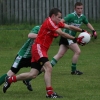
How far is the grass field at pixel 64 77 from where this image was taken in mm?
11117

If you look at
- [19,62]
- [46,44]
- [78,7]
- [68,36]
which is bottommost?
[19,62]

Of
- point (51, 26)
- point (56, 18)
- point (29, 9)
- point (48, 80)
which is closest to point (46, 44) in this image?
point (51, 26)

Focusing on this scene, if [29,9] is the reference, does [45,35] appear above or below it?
above

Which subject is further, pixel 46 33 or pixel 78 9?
pixel 78 9

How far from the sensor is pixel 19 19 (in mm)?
26297

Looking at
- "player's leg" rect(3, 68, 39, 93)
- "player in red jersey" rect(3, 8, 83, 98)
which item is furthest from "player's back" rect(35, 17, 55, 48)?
"player's leg" rect(3, 68, 39, 93)

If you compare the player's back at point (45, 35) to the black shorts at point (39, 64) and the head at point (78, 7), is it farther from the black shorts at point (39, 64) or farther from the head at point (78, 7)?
the head at point (78, 7)

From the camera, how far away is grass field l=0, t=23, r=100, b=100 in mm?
11117

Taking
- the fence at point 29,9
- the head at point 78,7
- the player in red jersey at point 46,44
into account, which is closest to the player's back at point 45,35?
the player in red jersey at point 46,44

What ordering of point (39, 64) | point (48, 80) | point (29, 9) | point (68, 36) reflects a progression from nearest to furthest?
point (48, 80) → point (68, 36) → point (39, 64) → point (29, 9)

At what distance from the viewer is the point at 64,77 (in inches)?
549

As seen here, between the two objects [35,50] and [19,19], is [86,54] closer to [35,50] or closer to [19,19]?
[19,19]

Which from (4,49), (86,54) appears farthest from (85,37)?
(4,49)

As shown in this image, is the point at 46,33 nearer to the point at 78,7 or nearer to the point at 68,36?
the point at 68,36
